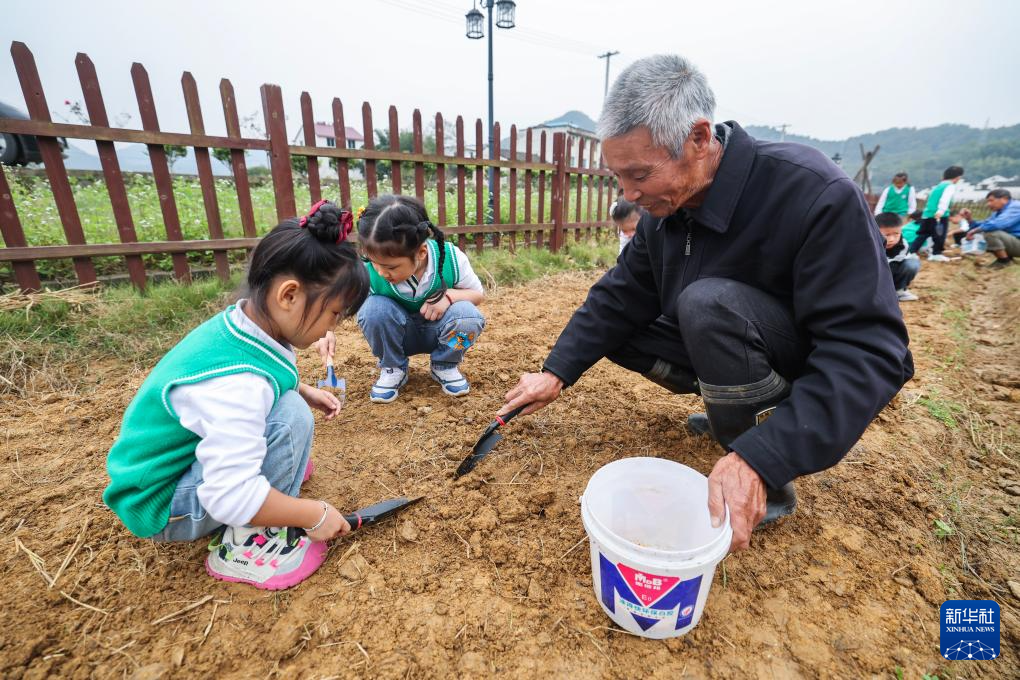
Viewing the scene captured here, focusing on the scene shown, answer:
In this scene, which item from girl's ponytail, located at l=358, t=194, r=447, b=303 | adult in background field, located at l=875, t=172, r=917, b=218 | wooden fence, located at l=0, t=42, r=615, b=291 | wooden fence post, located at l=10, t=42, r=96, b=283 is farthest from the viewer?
adult in background field, located at l=875, t=172, r=917, b=218

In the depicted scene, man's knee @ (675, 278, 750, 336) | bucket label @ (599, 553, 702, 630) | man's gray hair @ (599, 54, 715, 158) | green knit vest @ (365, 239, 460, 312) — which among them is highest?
man's gray hair @ (599, 54, 715, 158)

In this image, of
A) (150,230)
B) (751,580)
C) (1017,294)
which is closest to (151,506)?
(751,580)

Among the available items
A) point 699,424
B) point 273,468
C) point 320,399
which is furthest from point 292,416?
point 699,424

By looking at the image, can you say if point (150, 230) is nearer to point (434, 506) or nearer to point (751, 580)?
point (434, 506)

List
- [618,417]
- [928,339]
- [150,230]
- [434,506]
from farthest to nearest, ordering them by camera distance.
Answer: [150,230], [928,339], [618,417], [434,506]

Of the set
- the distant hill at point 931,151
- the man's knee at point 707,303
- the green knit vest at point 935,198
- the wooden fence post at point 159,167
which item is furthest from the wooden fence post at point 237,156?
the distant hill at point 931,151

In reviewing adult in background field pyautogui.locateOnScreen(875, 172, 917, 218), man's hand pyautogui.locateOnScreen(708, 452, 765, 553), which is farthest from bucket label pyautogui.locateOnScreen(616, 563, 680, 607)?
adult in background field pyautogui.locateOnScreen(875, 172, 917, 218)

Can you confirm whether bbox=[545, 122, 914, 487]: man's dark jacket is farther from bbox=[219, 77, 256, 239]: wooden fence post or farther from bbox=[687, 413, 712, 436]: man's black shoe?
bbox=[219, 77, 256, 239]: wooden fence post

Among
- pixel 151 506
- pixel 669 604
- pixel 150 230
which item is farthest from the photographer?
pixel 150 230

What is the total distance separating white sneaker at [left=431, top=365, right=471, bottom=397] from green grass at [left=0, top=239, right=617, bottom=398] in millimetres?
1543

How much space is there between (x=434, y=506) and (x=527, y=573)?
0.42 m

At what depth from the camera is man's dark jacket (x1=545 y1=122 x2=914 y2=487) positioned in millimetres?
1119

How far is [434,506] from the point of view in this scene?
65.9 inches

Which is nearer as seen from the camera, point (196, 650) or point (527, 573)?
point (196, 650)
